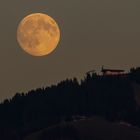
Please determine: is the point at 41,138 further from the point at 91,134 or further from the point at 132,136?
the point at 132,136

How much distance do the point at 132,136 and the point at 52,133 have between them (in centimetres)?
2475

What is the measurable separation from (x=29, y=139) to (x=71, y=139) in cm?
1735

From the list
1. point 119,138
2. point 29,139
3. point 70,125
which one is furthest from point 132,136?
point 29,139

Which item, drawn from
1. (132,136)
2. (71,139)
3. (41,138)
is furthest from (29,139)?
(132,136)

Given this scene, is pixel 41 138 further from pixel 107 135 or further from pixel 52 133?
pixel 107 135

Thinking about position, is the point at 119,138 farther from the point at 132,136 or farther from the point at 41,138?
the point at 41,138

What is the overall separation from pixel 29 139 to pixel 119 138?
92.6ft

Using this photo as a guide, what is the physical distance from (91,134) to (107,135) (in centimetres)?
500

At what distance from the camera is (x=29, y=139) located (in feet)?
656

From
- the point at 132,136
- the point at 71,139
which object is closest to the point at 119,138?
the point at 132,136

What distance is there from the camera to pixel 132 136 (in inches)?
7751

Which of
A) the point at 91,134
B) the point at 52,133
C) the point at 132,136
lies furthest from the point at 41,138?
the point at 132,136

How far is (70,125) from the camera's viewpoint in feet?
651

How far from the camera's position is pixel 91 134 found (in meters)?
199
